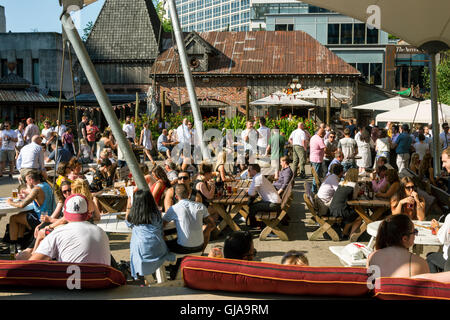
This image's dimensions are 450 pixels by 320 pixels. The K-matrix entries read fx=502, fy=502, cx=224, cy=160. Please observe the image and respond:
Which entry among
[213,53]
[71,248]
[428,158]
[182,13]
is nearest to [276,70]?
[213,53]

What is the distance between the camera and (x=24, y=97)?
31.7 metres

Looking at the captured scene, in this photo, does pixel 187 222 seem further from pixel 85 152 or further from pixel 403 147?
pixel 85 152

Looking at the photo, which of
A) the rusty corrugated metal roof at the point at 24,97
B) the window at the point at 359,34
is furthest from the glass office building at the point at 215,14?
the rusty corrugated metal roof at the point at 24,97

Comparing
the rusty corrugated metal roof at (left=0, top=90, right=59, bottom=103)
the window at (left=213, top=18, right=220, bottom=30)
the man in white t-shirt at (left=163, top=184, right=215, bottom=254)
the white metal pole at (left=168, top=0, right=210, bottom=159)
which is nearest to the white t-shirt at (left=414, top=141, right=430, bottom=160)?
the white metal pole at (left=168, top=0, right=210, bottom=159)

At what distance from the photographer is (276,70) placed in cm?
3119

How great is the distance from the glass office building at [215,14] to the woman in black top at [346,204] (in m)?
135

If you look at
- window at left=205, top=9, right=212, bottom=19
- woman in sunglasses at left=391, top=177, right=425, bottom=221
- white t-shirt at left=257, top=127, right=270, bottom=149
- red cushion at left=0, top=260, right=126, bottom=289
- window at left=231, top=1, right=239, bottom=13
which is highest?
window at left=205, top=9, right=212, bottom=19

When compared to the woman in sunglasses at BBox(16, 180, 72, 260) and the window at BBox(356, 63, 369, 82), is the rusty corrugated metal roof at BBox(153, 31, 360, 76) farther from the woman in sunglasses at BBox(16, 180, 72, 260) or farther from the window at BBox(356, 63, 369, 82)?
the woman in sunglasses at BBox(16, 180, 72, 260)

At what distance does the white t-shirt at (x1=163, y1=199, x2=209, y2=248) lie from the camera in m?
6.05

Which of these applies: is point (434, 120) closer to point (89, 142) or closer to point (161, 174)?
point (161, 174)

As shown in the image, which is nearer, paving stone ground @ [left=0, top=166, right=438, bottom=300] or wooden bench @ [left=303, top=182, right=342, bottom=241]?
paving stone ground @ [left=0, top=166, right=438, bottom=300]

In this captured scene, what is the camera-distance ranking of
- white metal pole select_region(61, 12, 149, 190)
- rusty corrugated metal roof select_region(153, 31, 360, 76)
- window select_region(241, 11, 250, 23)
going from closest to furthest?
white metal pole select_region(61, 12, 149, 190), rusty corrugated metal roof select_region(153, 31, 360, 76), window select_region(241, 11, 250, 23)

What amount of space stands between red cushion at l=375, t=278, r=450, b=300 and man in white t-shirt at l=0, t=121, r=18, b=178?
1538 centimetres
